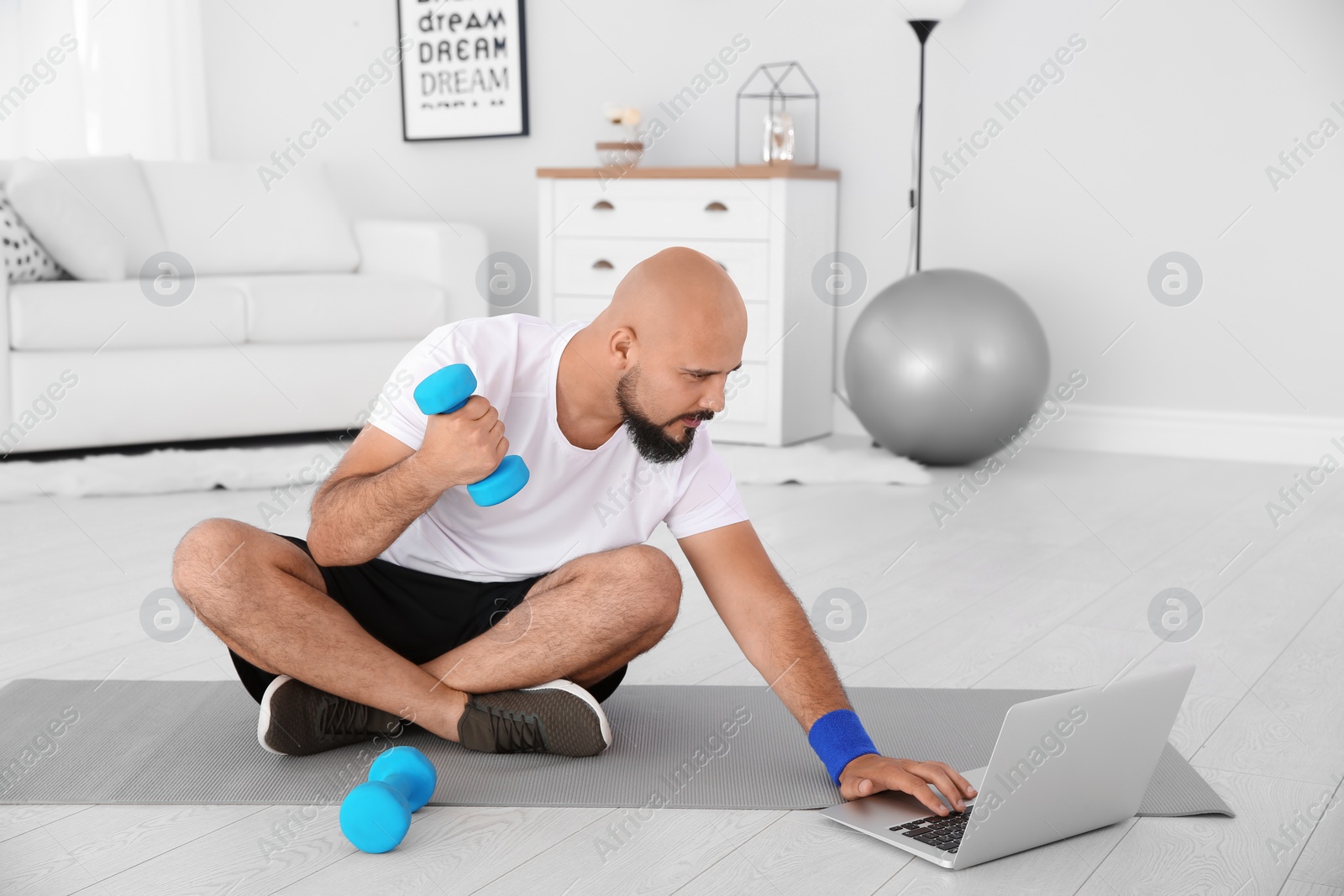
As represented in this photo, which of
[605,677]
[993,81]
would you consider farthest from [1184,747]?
[993,81]

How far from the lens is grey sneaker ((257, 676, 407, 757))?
1552 millimetres

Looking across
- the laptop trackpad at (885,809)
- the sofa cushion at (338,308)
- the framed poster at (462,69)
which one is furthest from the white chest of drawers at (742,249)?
the laptop trackpad at (885,809)

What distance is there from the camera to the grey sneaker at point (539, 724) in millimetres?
1591

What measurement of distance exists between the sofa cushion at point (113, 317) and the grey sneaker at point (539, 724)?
2.28m

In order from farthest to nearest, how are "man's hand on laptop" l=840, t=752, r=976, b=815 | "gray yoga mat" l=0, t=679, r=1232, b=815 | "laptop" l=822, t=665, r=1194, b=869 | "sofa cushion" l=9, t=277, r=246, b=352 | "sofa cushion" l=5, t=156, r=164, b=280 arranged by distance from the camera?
"sofa cushion" l=5, t=156, r=164, b=280 → "sofa cushion" l=9, t=277, r=246, b=352 → "gray yoga mat" l=0, t=679, r=1232, b=815 → "man's hand on laptop" l=840, t=752, r=976, b=815 → "laptop" l=822, t=665, r=1194, b=869

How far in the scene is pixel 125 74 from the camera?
518 centimetres

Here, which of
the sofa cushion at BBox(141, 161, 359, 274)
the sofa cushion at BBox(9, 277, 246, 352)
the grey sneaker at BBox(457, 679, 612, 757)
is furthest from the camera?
the sofa cushion at BBox(141, 161, 359, 274)

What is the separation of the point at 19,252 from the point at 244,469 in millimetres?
893

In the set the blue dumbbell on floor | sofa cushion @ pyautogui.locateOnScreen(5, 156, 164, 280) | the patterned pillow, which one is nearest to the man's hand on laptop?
the blue dumbbell on floor

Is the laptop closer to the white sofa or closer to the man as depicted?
the man

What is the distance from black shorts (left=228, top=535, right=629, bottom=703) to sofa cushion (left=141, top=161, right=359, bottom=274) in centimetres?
274

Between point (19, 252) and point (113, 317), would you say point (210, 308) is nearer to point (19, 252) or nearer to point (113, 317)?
point (113, 317)

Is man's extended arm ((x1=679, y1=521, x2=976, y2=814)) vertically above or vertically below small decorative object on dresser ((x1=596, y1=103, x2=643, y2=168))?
below

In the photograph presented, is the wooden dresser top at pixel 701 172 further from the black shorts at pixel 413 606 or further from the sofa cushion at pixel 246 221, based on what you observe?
A: the black shorts at pixel 413 606
